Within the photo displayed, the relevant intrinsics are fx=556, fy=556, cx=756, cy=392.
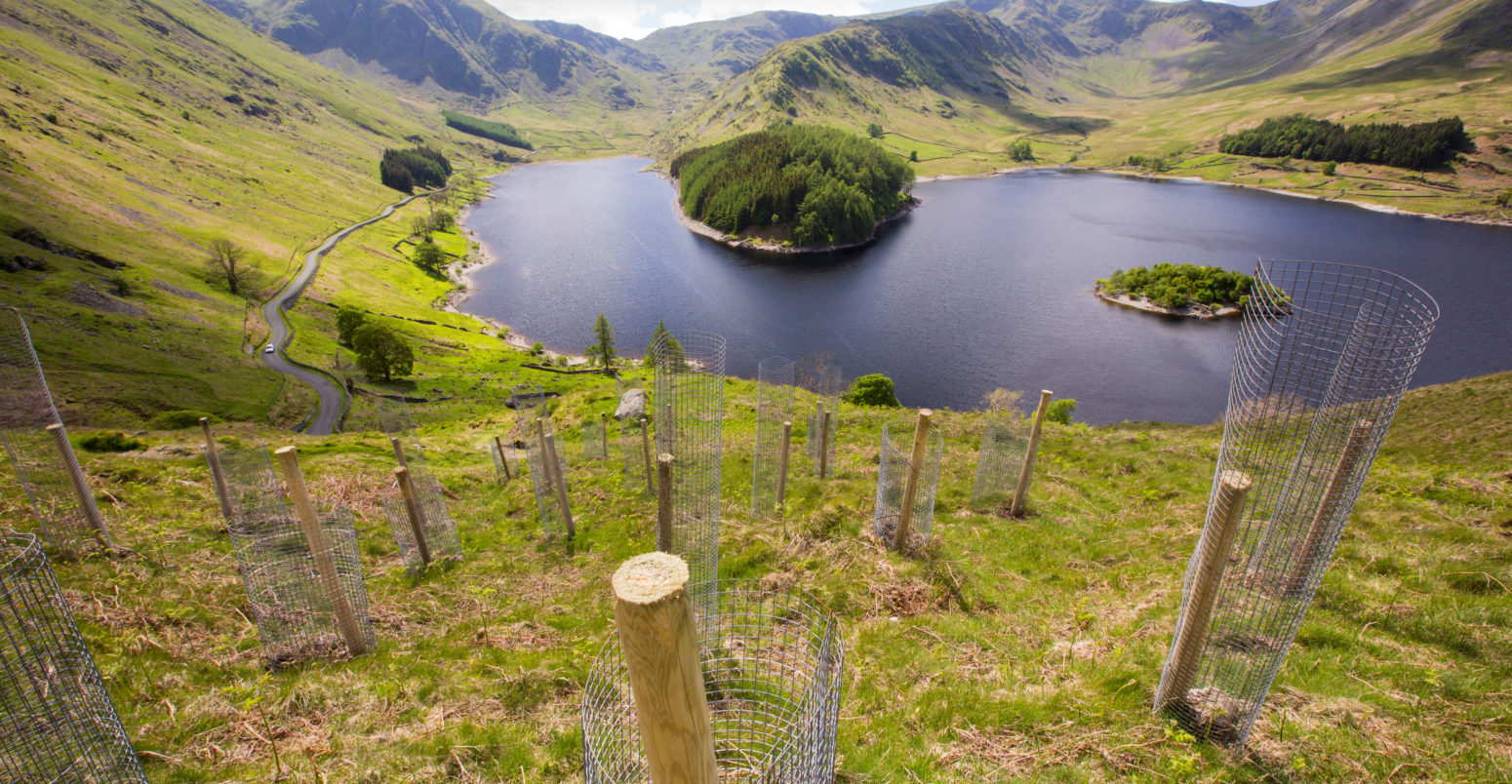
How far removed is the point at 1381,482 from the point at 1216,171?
179252 mm

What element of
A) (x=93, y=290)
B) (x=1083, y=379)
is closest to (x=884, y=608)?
(x=1083, y=379)

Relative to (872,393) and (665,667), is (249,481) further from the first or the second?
(872,393)

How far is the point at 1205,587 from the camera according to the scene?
15.3 ft

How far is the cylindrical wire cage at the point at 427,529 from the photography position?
1073 centimetres

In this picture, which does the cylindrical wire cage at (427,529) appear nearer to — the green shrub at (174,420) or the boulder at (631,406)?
the boulder at (631,406)

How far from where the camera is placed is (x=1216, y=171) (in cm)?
14200

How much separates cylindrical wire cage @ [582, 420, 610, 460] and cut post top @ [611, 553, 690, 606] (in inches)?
658

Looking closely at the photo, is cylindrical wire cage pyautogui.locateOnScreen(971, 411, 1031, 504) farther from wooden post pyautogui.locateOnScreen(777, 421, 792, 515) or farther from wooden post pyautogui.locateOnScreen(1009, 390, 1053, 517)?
wooden post pyautogui.locateOnScreen(777, 421, 792, 515)

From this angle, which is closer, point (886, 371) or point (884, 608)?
point (884, 608)

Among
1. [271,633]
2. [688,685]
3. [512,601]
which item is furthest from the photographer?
[512,601]

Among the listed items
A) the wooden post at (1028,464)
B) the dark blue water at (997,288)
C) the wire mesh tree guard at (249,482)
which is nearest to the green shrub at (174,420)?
the wire mesh tree guard at (249,482)

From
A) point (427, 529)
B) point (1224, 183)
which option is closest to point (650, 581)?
point (427, 529)

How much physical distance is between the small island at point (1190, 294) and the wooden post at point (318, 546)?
7450cm

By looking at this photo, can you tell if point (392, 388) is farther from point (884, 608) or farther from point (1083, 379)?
point (1083, 379)
